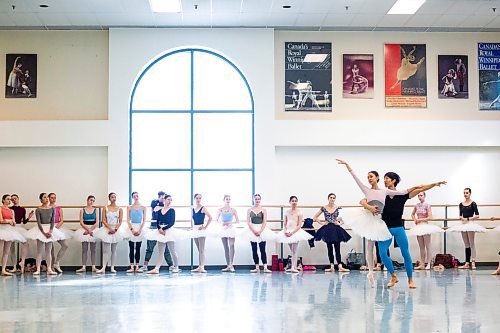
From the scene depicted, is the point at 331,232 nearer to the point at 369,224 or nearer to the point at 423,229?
the point at 423,229

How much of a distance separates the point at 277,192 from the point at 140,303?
21.6 feet

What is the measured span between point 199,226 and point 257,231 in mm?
1076

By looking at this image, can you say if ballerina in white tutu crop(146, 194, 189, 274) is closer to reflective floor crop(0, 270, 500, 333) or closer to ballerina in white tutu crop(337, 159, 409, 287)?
reflective floor crop(0, 270, 500, 333)

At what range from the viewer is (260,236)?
1176 centimetres

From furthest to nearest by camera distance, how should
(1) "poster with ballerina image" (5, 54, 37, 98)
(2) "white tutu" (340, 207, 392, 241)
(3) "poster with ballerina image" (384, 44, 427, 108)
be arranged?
(3) "poster with ballerina image" (384, 44, 427, 108)
(1) "poster with ballerina image" (5, 54, 37, 98)
(2) "white tutu" (340, 207, 392, 241)

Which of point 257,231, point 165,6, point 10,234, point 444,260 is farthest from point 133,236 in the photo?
point 444,260

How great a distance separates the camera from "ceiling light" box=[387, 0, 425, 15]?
38.0 ft

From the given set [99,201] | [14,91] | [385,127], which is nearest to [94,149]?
[99,201]

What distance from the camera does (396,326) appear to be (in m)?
5.14

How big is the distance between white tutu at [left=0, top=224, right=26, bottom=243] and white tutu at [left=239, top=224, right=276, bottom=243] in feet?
13.0

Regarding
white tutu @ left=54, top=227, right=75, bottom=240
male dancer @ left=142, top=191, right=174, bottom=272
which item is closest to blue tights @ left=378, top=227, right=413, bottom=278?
male dancer @ left=142, top=191, right=174, bottom=272

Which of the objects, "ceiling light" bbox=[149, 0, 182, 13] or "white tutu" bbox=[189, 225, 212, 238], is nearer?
"ceiling light" bbox=[149, 0, 182, 13]

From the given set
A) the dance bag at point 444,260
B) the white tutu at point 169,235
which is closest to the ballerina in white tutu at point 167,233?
the white tutu at point 169,235

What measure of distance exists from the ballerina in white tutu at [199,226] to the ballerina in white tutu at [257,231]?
0.74 m
